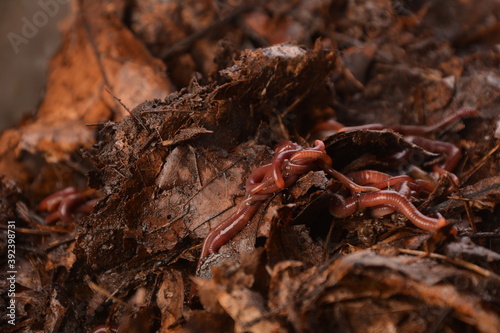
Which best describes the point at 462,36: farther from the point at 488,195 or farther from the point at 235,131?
the point at 235,131

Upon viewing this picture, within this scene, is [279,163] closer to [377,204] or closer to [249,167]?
[249,167]

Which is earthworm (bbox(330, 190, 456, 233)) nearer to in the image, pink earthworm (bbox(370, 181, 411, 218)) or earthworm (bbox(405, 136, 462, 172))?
pink earthworm (bbox(370, 181, 411, 218))

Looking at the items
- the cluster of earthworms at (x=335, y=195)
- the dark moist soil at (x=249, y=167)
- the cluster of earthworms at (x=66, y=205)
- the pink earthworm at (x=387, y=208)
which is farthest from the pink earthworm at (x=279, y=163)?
the cluster of earthworms at (x=66, y=205)

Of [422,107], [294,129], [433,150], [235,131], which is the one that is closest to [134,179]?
[235,131]

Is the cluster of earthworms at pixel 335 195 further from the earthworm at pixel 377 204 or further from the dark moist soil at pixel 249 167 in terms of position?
the dark moist soil at pixel 249 167

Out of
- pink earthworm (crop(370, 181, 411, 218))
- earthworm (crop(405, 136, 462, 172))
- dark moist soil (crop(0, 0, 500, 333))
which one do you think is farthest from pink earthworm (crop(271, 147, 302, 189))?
earthworm (crop(405, 136, 462, 172))

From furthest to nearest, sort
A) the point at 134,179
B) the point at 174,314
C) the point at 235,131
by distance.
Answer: the point at 235,131
the point at 134,179
the point at 174,314
